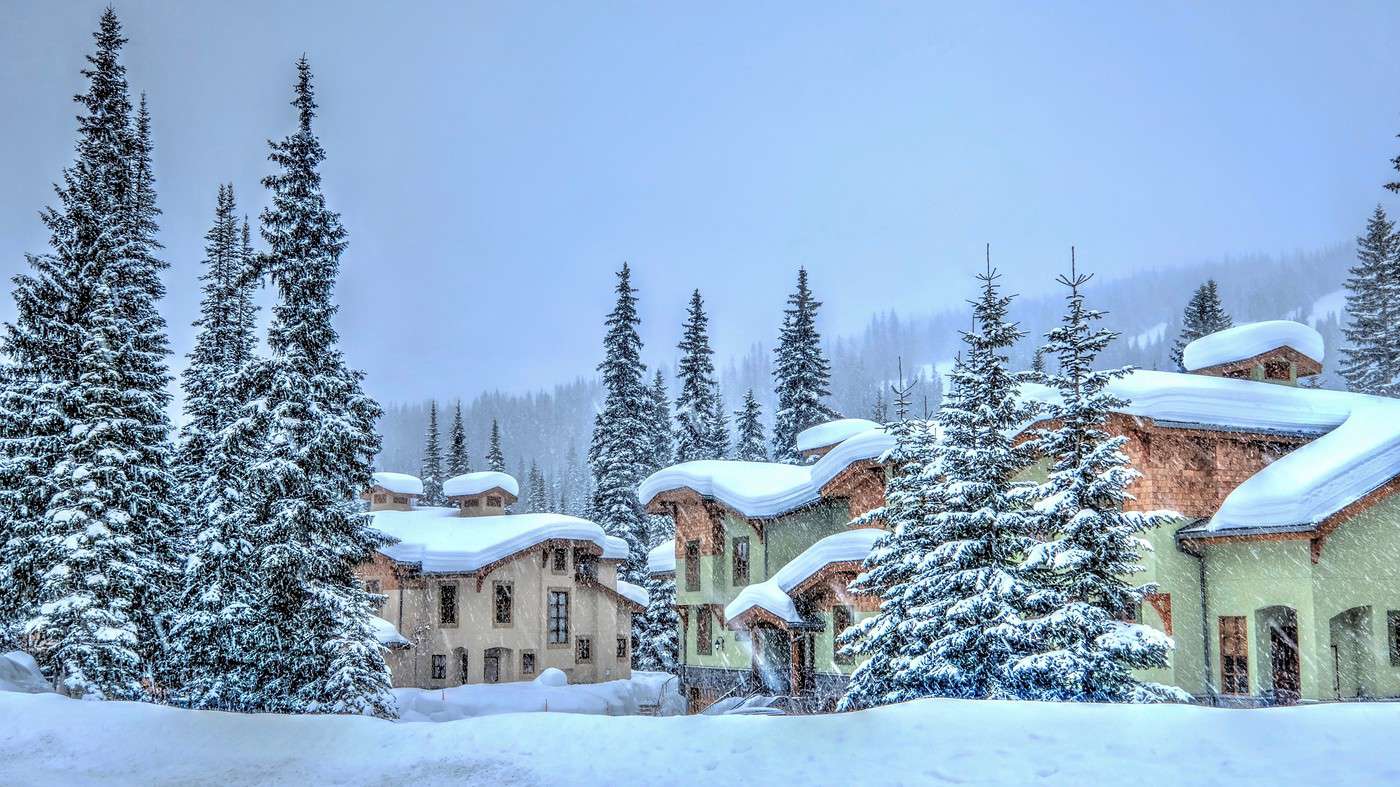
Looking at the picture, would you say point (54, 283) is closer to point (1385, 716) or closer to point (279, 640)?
point (279, 640)

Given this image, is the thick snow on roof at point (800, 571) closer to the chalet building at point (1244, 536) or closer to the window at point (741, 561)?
the chalet building at point (1244, 536)

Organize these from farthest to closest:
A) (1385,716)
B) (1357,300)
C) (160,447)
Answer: (1357,300), (160,447), (1385,716)

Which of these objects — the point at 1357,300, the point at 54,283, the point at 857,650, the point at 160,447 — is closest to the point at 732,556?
the point at 857,650

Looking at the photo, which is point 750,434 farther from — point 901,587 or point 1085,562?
point 1085,562

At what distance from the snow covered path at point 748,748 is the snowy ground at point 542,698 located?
18.6 meters

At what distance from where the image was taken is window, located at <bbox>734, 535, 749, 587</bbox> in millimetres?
35906

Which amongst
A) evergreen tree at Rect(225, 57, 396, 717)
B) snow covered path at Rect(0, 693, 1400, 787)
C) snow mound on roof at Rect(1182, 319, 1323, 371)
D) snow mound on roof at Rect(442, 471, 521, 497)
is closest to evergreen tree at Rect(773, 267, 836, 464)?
snow mound on roof at Rect(442, 471, 521, 497)

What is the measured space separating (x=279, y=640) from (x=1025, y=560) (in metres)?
15.6

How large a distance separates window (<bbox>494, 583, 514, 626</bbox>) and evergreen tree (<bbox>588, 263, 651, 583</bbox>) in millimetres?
8681

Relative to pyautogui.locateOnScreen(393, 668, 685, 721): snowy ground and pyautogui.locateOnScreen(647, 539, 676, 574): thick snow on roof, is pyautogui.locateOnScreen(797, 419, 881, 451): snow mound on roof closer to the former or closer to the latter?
pyautogui.locateOnScreen(647, 539, 676, 574): thick snow on roof

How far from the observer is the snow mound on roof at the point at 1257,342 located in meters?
28.8

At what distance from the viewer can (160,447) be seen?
83.7ft

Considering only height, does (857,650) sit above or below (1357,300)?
below

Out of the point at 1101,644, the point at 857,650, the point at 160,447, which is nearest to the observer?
the point at 1101,644
